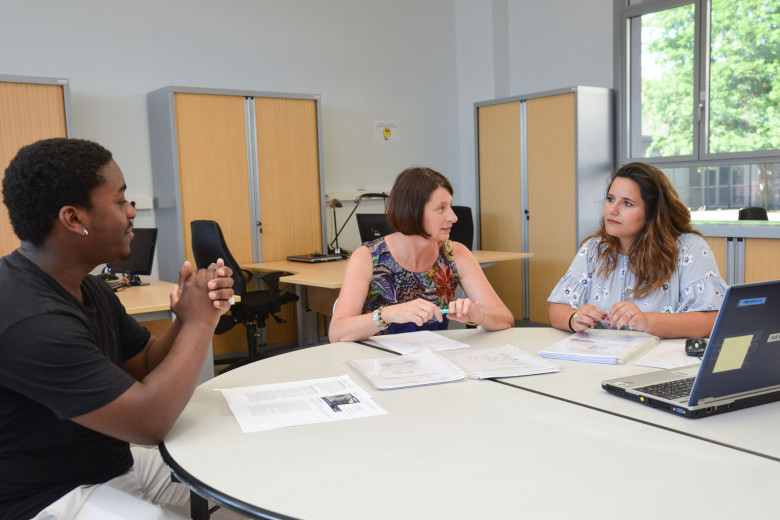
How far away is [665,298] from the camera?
2.28m

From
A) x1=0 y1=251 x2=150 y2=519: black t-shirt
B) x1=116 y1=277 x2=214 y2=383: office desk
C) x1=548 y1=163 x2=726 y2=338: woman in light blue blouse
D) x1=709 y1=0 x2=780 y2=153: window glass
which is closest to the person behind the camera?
x1=0 y1=251 x2=150 y2=519: black t-shirt

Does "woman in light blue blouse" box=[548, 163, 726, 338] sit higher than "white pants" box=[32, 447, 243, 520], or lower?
higher

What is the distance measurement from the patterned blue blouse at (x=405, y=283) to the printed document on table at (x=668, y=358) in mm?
→ 789

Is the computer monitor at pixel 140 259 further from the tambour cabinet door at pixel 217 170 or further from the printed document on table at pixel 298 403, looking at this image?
the printed document on table at pixel 298 403

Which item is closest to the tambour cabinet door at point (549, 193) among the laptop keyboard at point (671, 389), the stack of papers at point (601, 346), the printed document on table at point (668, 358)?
the stack of papers at point (601, 346)

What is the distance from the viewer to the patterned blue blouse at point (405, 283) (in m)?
2.44

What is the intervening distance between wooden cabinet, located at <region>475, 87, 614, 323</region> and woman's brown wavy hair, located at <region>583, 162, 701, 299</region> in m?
3.25

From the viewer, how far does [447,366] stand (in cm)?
178

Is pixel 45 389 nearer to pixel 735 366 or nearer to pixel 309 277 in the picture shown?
pixel 735 366

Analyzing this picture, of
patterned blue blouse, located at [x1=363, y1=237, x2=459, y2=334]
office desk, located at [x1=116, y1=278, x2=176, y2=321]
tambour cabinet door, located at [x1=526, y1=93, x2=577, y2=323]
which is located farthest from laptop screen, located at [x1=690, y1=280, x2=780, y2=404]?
tambour cabinet door, located at [x1=526, y1=93, x2=577, y2=323]

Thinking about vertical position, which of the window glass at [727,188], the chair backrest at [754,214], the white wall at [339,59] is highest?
the white wall at [339,59]

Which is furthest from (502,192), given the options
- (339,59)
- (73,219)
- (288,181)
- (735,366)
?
(73,219)

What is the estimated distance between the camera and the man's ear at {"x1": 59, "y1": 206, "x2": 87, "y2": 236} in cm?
130

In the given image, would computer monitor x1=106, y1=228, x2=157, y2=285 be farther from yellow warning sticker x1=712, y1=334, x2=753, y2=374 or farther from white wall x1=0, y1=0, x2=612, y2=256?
yellow warning sticker x1=712, y1=334, x2=753, y2=374
